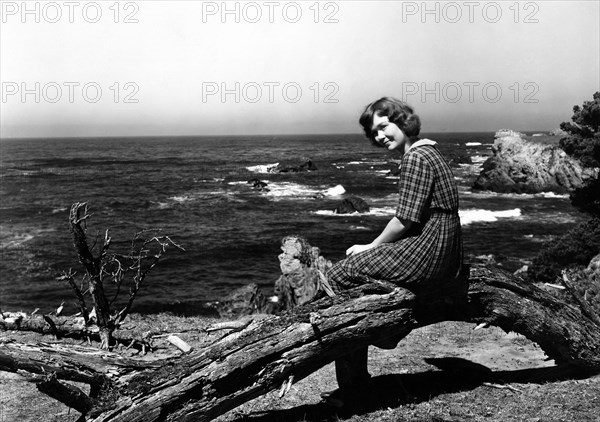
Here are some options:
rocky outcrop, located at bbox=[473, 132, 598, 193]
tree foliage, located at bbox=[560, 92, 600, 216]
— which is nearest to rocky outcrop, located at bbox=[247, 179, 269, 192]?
rocky outcrop, located at bbox=[473, 132, 598, 193]

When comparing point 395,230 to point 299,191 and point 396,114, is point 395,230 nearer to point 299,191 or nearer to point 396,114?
point 396,114

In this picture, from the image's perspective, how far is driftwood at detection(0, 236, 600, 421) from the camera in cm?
594

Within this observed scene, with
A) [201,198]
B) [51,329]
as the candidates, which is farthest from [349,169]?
[51,329]

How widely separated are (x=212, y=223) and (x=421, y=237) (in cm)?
4475

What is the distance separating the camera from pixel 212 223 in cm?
4944

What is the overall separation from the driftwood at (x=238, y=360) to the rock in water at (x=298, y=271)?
1585 cm

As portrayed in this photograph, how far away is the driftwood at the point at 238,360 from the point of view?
594 centimetres

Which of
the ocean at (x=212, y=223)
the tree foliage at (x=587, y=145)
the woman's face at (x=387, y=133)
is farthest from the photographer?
A: the ocean at (x=212, y=223)

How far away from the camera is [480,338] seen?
33.5ft

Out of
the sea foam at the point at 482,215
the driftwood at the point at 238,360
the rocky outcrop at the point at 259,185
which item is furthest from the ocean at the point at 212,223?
the driftwood at the point at 238,360

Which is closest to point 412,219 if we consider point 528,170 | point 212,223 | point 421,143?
point 421,143

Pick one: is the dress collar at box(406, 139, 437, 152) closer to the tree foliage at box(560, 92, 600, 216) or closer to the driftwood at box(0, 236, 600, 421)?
the driftwood at box(0, 236, 600, 421)

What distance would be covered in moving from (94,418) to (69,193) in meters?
70.4

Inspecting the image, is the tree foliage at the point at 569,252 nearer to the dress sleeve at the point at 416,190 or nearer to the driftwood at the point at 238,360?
the driftwood at the point at 238,360
